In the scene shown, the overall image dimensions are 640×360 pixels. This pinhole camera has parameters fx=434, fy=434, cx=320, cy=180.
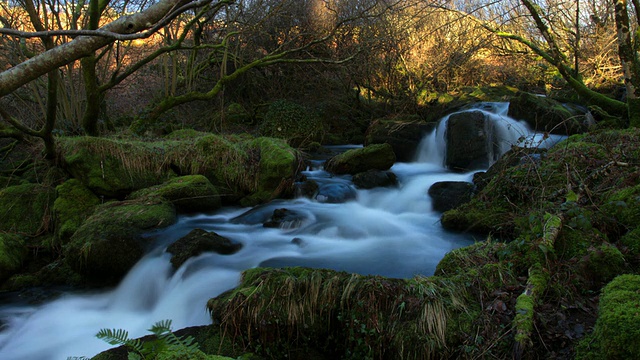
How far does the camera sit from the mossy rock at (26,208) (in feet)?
23.1

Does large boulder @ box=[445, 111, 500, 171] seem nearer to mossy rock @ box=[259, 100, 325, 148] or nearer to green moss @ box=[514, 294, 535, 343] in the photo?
mossy rock @ box=[259, 100, 325, 148]

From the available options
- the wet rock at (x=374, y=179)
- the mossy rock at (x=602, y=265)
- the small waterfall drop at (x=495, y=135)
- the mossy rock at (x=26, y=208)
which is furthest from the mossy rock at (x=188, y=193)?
the small waterfall drop at (x=495, y=135)

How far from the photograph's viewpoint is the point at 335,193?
8.55m

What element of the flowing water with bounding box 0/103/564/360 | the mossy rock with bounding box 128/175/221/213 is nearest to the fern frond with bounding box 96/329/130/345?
the flowing water with bounding box 0/103/564/360

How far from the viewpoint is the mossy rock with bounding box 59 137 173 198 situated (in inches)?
294

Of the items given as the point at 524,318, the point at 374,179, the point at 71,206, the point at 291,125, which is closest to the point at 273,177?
the point at 374,179

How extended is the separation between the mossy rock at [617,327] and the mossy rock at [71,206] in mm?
6730

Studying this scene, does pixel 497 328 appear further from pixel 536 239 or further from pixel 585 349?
pixel 536 239

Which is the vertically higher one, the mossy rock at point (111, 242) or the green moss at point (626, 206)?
the green moss at point (626, 206)

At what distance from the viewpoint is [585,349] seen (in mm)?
2475

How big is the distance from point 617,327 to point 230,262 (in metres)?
4.21

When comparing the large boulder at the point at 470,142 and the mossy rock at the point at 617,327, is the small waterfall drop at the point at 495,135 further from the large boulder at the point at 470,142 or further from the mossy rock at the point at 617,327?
the mossy rock at the point at 617,327

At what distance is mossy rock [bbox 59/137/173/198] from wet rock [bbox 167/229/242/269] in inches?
A: 98.0

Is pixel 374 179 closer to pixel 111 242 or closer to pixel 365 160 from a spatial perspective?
pixel 365 160
